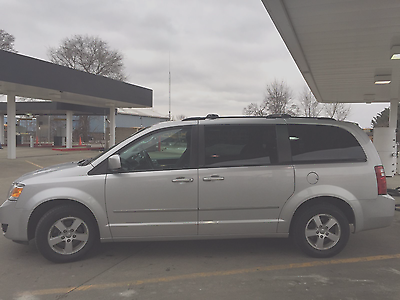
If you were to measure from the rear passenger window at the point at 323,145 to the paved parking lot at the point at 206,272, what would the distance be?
4.36 feet

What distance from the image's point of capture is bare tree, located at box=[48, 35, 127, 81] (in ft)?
129

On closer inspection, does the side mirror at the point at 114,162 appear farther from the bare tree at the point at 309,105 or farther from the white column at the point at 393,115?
the bare tree at the point at 309,105

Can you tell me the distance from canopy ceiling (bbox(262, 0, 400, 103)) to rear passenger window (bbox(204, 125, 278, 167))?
2416mm

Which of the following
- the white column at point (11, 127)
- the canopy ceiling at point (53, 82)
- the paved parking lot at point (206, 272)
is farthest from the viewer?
the white column at point (11, 127)

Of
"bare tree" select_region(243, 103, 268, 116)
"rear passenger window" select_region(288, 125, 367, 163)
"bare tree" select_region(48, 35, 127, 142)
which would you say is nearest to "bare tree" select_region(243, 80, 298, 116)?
"bare tree" select_region(243, 103, 268, 116)

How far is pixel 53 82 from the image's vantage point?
627 inches

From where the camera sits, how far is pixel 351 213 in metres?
4.46

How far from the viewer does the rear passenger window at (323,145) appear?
4.44 metres

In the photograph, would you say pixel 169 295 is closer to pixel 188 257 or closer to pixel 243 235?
pixel 188 257

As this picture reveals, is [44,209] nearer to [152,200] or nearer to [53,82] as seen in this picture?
[152,200]

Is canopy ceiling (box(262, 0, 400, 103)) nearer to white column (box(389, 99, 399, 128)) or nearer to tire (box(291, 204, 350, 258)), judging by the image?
white column (box(389, 99, 399, 128))

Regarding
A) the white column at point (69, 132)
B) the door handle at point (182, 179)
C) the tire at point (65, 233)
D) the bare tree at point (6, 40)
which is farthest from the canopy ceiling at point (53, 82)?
the bare tree at point (6, 40)

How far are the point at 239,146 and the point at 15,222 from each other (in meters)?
3.01

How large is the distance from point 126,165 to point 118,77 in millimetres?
40189
